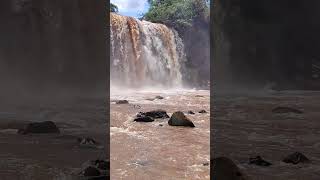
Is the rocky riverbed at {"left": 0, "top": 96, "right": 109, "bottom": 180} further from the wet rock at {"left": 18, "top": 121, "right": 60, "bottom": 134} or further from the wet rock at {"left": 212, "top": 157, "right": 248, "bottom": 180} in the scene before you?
the wet rock at {"left": 212, "top": 157, "right": 248, "bottom": 180}

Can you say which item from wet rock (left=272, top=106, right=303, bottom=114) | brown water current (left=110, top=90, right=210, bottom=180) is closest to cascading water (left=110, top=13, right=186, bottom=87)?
brown water current (left=110, top=90, right=210, bottom=180)

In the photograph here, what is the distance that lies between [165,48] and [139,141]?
36.3 ft

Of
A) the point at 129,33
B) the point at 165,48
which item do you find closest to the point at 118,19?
the point at 129,33

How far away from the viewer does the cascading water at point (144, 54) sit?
56.5ft

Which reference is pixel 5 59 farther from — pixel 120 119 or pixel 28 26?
pixel 120 119

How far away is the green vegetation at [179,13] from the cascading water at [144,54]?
101 cm

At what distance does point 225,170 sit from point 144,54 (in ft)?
51.6

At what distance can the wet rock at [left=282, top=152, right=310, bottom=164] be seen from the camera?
103 inches

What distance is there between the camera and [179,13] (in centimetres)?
2138

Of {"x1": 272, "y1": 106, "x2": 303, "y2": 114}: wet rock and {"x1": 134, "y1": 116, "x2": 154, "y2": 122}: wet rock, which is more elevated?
{"x1": 272, "y1": 106, "x2": 303, "y2": 114}: wet rock

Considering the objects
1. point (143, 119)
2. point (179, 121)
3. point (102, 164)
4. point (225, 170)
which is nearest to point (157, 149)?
point (179, 121)

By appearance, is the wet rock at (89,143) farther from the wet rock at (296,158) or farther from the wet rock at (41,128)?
the wet rock at (296,158)

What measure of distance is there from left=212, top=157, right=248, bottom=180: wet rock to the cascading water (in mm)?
14110

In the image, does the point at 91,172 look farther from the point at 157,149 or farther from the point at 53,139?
the point at 157,149
